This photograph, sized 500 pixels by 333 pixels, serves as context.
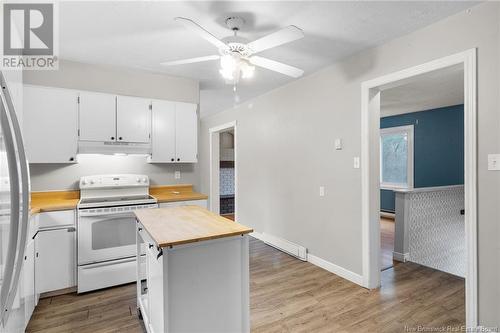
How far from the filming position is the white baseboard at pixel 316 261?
115 inches

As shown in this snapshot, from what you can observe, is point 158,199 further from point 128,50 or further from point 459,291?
point 459,291

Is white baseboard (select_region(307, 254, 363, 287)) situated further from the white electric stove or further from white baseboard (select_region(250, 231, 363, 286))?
the white electric stove

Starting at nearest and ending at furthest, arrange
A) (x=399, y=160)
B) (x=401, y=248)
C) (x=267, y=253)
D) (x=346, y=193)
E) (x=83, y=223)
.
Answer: (x=83, y=223), (x=346, y=193), (x=401, y=248), (x=267, y=253), (x=399, y=160)

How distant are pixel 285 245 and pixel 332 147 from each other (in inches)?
64.0

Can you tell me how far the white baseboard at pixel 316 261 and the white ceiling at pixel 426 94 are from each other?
7.81ft

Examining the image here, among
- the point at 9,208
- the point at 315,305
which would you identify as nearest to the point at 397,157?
the point at 315,305

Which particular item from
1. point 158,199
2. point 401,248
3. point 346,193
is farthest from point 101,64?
point 401,248

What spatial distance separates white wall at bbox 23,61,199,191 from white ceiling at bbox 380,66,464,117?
3.07 m

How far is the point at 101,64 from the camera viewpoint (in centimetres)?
315

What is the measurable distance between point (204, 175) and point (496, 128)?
5490 millimetres

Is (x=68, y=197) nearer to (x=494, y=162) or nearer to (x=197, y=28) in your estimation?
(x=197, y=28)

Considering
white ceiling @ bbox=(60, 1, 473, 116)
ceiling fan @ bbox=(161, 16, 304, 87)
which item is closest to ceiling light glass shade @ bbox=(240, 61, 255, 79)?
ceiling fan @ bbox=(161, 16, 304, 87)

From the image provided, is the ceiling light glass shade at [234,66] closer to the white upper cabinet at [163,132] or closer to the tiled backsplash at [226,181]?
the white upper cabinet at [163,132]

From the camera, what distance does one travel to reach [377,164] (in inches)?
111
